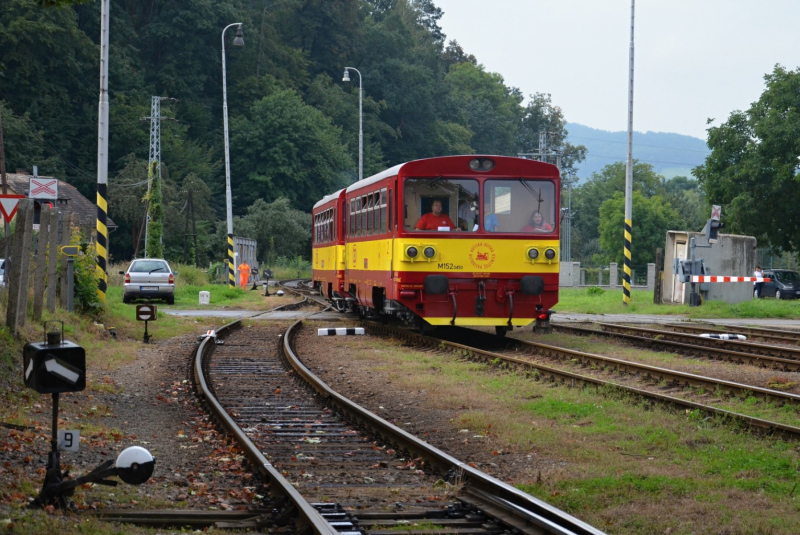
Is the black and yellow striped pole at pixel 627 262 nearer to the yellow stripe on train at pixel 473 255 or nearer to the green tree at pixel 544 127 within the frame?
the yellow stripe on train at pixel 473 255

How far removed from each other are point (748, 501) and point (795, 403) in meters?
4.59

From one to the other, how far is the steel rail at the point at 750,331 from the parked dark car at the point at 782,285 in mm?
20941

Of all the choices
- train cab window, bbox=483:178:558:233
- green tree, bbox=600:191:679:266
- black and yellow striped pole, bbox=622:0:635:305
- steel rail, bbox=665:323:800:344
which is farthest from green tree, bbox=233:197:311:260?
train cab window, bbox=483:178:558:233

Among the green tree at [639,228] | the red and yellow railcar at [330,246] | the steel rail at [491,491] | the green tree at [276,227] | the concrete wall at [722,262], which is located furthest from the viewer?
the green tree at [639,228]

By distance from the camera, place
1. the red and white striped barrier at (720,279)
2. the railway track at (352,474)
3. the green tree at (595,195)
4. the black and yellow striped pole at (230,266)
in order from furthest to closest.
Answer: the green tree at (595,195), the black and yellow striped pole at (230,266), the red and white striped barrier at (720,279), the railway track at (352,474)

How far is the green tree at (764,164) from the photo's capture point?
139 feet

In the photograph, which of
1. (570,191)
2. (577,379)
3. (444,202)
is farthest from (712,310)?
(570,191)

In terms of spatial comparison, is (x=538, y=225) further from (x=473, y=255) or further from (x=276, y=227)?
(x=276, y=227)

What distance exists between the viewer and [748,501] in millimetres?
7000

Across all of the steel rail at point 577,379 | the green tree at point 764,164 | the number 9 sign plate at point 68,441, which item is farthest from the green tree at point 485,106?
the number 9 sign plate at point 68,441

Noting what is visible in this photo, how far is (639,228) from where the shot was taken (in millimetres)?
82500

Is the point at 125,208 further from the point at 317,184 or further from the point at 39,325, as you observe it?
the point at 39,325

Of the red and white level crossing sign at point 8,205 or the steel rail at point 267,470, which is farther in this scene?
the red and white level crossing sign at point 8,205

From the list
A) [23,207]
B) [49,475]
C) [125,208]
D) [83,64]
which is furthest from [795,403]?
[83,64]
